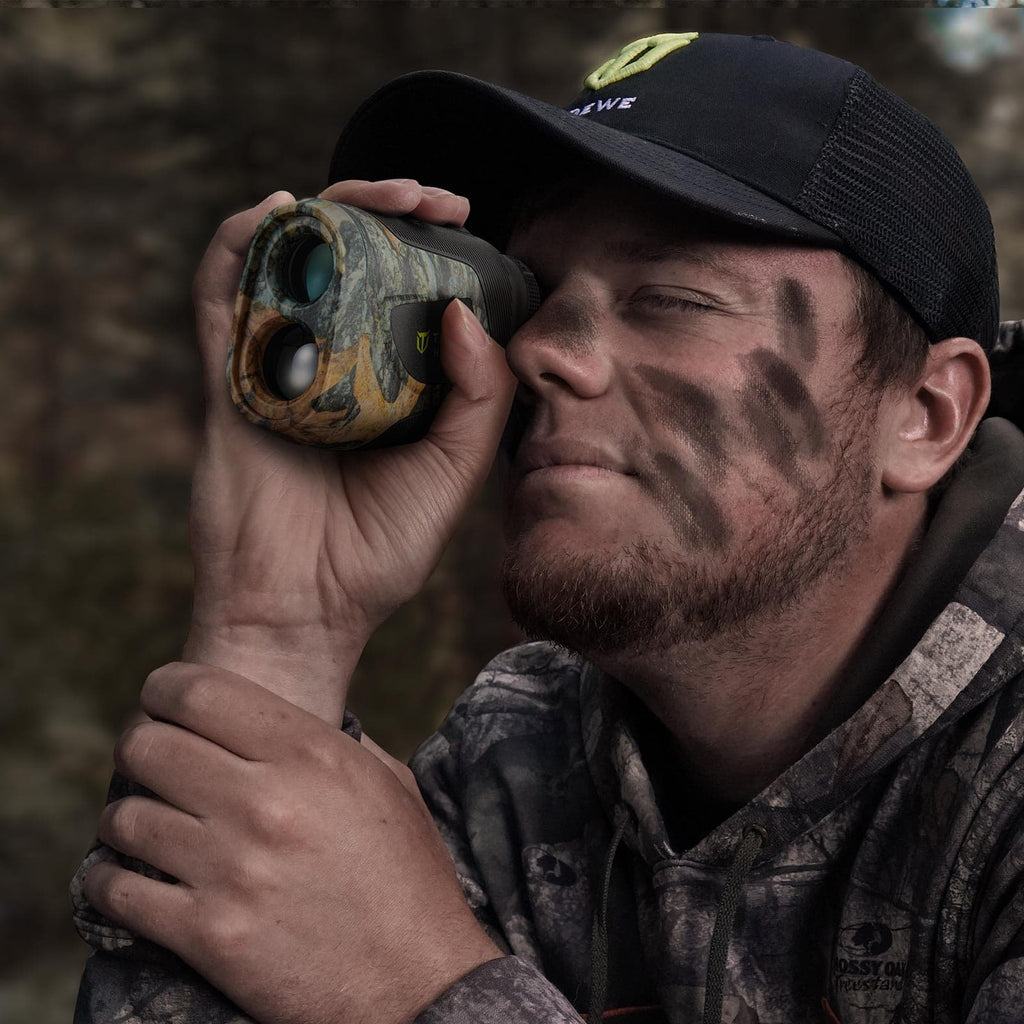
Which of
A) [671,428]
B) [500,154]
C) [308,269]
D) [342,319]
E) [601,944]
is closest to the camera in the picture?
[342,319]

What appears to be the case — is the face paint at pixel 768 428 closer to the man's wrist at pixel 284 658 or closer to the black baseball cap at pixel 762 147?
the black baseball cap at pixel 762 147

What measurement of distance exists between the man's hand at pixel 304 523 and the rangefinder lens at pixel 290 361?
182mm

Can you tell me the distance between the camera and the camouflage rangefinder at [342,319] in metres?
1.23

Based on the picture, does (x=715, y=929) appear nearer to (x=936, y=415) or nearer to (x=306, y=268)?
(x=936, y=415)

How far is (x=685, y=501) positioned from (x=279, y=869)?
570mm

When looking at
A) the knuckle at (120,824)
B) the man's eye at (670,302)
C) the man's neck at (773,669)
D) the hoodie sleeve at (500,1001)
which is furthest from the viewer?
the man's neck at (773,669)

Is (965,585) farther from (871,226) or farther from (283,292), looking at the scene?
(283,292)

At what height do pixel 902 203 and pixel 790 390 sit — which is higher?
pixel 902 203

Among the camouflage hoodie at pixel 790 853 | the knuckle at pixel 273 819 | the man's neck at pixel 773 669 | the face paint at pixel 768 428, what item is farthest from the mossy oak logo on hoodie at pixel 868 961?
the knuckle at pixel 273 819

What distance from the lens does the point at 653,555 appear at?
141 cm

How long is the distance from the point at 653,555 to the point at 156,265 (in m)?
2.67

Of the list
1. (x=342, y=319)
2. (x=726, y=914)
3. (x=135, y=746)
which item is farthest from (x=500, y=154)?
(x=726, y=914)

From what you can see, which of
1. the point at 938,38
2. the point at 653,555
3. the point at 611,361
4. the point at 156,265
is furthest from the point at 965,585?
the point at 156,265

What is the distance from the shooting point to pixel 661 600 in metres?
1.41
